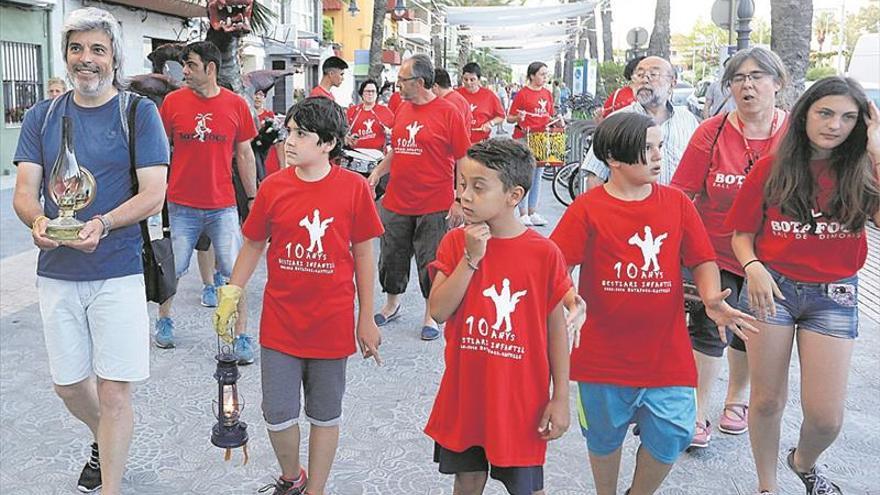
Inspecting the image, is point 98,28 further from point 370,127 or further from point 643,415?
point 370,127

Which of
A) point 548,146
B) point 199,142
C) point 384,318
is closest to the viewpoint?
point 199,142

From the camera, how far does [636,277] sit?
3.02m

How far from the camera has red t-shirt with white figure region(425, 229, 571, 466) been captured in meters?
2.70

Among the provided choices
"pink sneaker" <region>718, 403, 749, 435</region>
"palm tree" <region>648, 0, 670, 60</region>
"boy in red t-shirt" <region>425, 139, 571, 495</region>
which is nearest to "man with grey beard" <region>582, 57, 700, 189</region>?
"pink sneaker" <region>718, 403, 749, 435</region>

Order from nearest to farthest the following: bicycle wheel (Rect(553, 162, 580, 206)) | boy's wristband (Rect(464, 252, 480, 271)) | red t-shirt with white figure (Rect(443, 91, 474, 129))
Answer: boy's wristband (Rect(464, 252, 480, 271))
red t-shirt with white figure (Rect(443, 91, 474, 129))
bicycle wheel (Rect(553, 162, 580, 206))

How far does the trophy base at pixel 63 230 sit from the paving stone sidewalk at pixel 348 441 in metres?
1.24

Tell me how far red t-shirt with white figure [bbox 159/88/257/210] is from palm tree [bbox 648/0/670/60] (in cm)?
1758

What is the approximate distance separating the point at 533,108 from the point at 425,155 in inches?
220

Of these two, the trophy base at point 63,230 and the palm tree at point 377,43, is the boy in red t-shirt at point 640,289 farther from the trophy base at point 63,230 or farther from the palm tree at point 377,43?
the palm tree at point 377,43

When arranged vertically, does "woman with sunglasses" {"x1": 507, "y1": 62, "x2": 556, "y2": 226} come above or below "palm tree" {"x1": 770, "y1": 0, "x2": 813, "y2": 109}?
below

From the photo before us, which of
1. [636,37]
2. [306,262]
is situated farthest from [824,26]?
[306,262]

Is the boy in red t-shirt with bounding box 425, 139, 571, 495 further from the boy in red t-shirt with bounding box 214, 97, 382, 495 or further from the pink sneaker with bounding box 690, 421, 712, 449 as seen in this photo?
the pink sneaker with bounding box 690, 421, 712, 449

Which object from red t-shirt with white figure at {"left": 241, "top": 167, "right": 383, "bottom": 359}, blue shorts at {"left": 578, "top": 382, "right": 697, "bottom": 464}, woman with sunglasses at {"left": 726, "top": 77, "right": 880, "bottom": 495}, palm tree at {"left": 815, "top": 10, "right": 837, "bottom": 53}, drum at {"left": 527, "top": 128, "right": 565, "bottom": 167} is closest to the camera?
blue shorts at {"left": 578, "top": 382, "right": 697, "bottom": 464}

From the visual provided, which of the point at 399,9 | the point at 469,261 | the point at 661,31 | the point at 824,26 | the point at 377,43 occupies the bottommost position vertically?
the point at 469,261
